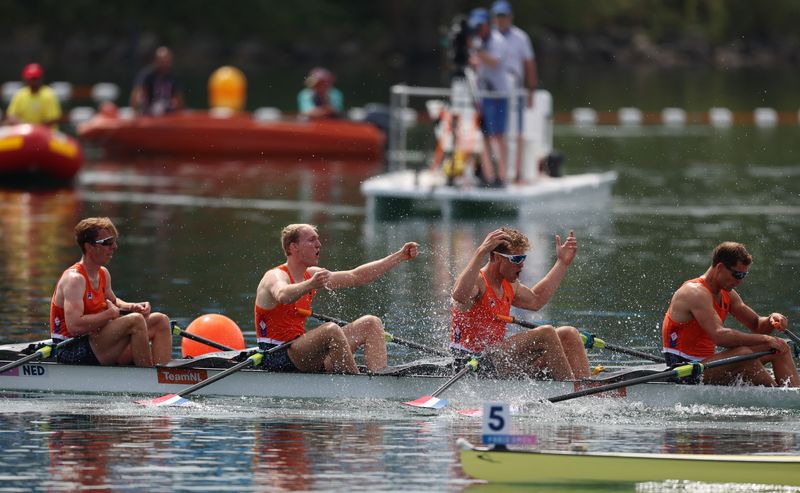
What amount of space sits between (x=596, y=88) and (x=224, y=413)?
4946cm

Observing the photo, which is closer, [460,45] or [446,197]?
[446,197]

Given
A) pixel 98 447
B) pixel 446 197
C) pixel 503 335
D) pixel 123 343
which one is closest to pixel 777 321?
pixel 503 335

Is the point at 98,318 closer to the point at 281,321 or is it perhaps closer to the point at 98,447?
the point at 281,321

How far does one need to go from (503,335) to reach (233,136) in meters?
22.0

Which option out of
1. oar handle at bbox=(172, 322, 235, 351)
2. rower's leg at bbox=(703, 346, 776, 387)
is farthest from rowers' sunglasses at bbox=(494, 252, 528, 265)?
oar handle at bbox=(172, 322, 235, 351)

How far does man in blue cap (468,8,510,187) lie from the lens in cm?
2412

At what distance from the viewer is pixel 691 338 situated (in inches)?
523

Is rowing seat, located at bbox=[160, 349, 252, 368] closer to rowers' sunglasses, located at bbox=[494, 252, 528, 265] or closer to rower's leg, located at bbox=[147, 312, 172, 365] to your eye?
rower's leg, located at bbox=[147, 312, 172, 365]

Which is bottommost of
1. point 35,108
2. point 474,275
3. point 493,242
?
point 474,275

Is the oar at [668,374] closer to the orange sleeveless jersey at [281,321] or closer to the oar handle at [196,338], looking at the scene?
the orange sleeveless jersey at [281,321]

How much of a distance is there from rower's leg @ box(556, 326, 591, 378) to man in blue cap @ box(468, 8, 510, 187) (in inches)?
426

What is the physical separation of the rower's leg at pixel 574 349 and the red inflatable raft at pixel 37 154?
16.7 metres

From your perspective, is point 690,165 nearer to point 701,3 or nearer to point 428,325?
point 428,325

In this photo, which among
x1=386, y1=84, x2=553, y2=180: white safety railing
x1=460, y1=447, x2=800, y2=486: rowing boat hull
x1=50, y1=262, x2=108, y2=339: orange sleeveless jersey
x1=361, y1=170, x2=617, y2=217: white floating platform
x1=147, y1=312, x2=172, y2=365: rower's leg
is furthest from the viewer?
x1=386, y1=84, x2=553, y2=180: white safety railing
